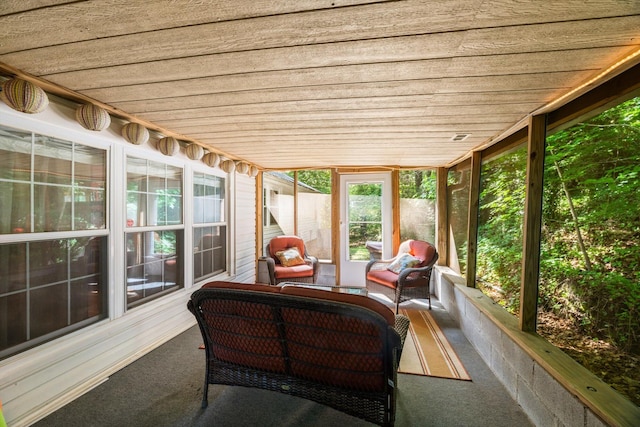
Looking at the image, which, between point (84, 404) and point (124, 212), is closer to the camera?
point (84, 404)

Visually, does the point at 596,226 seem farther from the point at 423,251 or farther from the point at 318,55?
the point at 318,55

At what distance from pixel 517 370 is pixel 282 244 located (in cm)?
345

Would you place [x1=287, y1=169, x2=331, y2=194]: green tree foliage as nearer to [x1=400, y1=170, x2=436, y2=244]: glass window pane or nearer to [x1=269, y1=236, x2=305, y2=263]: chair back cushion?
[x1=269, y1=236, x2=305, y2=263]: chair back cushion

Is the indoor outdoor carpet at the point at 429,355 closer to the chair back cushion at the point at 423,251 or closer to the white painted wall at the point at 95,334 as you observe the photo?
the chair back cushion at the point at 423,251

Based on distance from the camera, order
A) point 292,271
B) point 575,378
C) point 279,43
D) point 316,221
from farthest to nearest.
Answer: point 316,221
point 292,271
point 575,378
point 279,43

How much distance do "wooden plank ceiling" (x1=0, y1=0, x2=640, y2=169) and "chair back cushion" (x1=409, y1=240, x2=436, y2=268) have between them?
194 cm

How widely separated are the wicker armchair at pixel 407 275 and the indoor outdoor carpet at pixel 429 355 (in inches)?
17.1

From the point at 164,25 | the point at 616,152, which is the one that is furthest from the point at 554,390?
Answer: the point at 164,25

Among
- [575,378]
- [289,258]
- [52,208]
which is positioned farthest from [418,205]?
[52,208]

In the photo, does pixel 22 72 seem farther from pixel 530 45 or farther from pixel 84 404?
pixel 530 45

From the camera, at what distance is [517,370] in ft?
6.22

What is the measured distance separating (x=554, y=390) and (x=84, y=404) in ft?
10.1

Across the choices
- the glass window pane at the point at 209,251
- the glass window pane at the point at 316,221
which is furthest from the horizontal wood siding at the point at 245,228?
the glass window pane at the point at 316,221

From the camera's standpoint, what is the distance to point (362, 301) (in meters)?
1.41
